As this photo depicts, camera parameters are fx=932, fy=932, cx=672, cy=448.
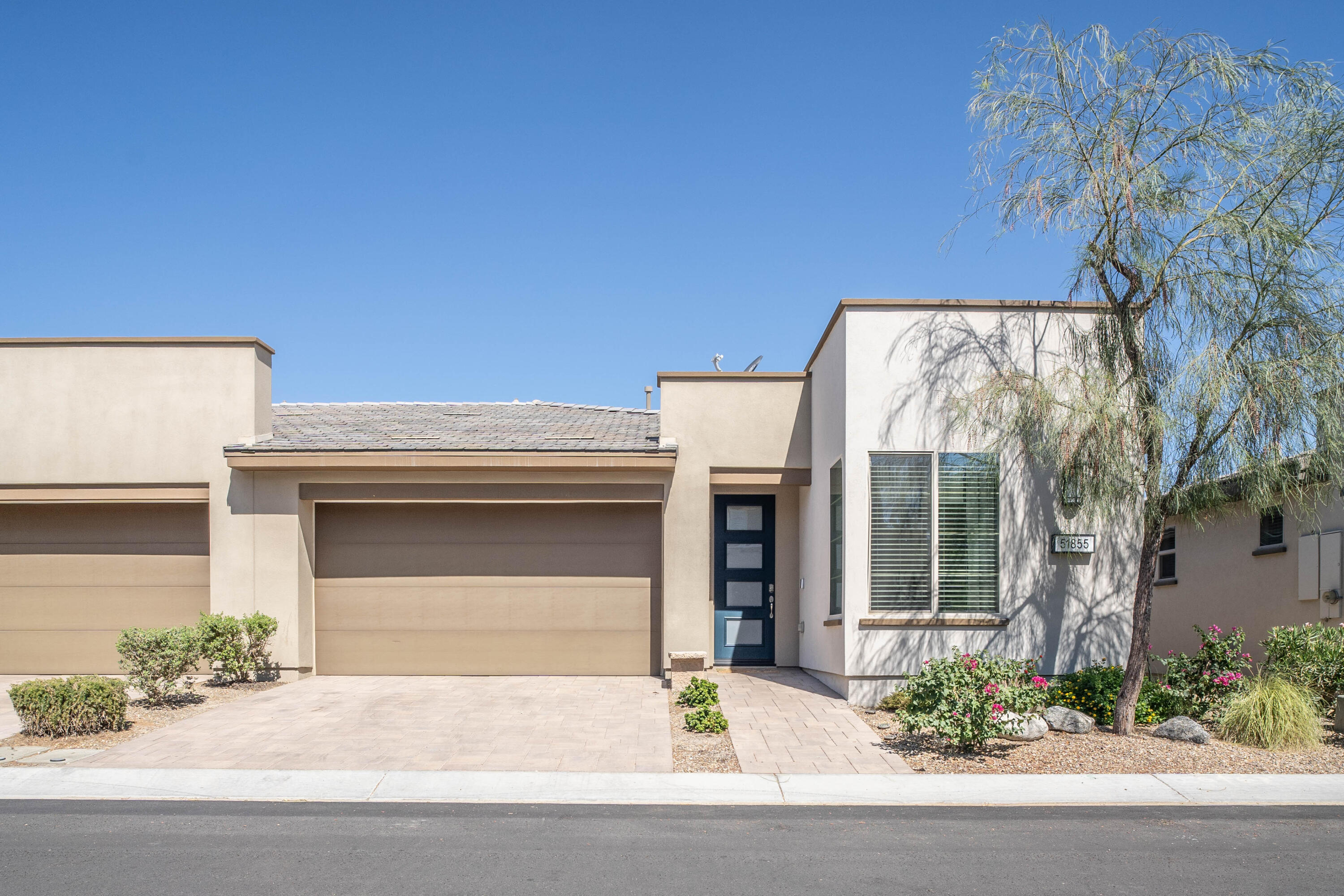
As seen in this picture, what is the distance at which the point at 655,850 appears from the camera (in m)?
6.04

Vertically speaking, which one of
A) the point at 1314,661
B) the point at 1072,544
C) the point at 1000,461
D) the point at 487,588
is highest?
the point at 1000,461

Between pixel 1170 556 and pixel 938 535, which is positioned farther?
pixel 1170 556

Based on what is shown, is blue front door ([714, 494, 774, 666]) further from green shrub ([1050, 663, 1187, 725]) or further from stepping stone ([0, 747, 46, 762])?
stepping stone ([0, 747, 46, 762])

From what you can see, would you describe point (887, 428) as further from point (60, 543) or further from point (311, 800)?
point (60, 543)

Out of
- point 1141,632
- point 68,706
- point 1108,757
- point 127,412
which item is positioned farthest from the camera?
point 127,412

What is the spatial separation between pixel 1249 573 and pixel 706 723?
8504mm

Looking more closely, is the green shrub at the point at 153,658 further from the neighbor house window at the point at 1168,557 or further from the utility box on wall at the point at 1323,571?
the neighbor house window at the point at 1168,557

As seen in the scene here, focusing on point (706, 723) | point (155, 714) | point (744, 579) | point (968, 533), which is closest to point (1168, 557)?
point (968, 533)

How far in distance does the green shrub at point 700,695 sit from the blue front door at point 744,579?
2.56 metres

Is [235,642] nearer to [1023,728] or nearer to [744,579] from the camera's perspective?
[744,579]

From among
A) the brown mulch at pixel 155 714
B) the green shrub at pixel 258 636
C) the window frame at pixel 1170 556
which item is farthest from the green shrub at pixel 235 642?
the window frame at pixel 1170 556

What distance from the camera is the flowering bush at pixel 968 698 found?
27.1 feet

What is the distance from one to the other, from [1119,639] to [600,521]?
266 inches

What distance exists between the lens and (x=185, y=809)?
22.9 ft
